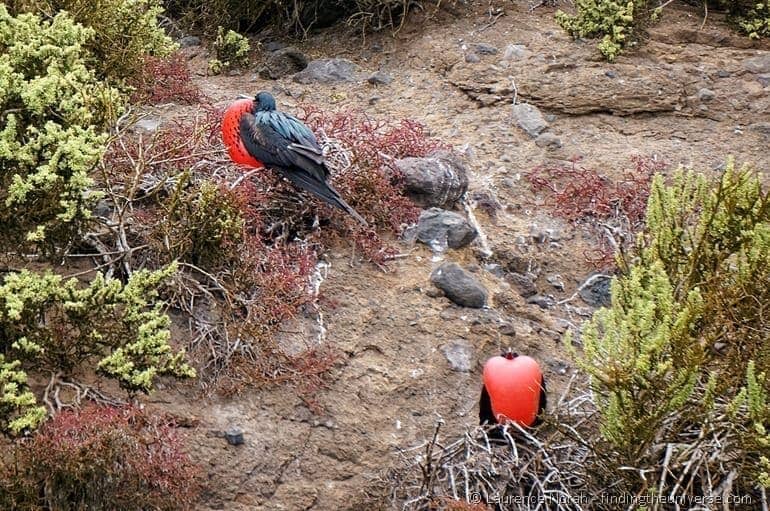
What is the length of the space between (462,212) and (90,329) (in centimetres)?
198

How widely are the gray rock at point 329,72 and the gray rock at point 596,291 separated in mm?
2166

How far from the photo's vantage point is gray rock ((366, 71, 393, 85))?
18.6 feet

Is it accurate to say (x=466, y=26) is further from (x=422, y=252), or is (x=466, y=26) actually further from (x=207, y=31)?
(x=422, y=252)

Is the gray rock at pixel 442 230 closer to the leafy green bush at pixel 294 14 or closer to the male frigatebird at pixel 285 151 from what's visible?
the male frigatebird at pixel 285 151

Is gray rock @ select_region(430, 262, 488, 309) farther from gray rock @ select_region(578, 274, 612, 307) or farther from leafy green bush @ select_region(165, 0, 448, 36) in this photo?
leafy green bush @ select_region(165, 0, 448, 36)

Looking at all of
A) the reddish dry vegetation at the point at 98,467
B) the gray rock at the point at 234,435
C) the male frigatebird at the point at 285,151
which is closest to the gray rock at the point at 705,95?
the male frigatebird at the point at 285,151

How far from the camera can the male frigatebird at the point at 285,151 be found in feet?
12.5

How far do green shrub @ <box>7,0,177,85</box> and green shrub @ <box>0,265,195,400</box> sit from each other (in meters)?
1.70

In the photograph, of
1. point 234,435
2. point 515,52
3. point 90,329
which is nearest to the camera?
point 90,329

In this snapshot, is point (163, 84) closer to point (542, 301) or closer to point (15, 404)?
point (542, 301)

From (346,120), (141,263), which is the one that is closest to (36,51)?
(141,263)

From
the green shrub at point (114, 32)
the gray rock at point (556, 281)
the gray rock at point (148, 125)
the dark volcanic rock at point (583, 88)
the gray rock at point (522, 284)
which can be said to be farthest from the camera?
the dark volcanic rock at point (583, 88)

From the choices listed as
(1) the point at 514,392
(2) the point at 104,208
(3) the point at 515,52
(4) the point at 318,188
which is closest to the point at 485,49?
(3) the point at 515,52

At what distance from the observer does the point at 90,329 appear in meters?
3.05
